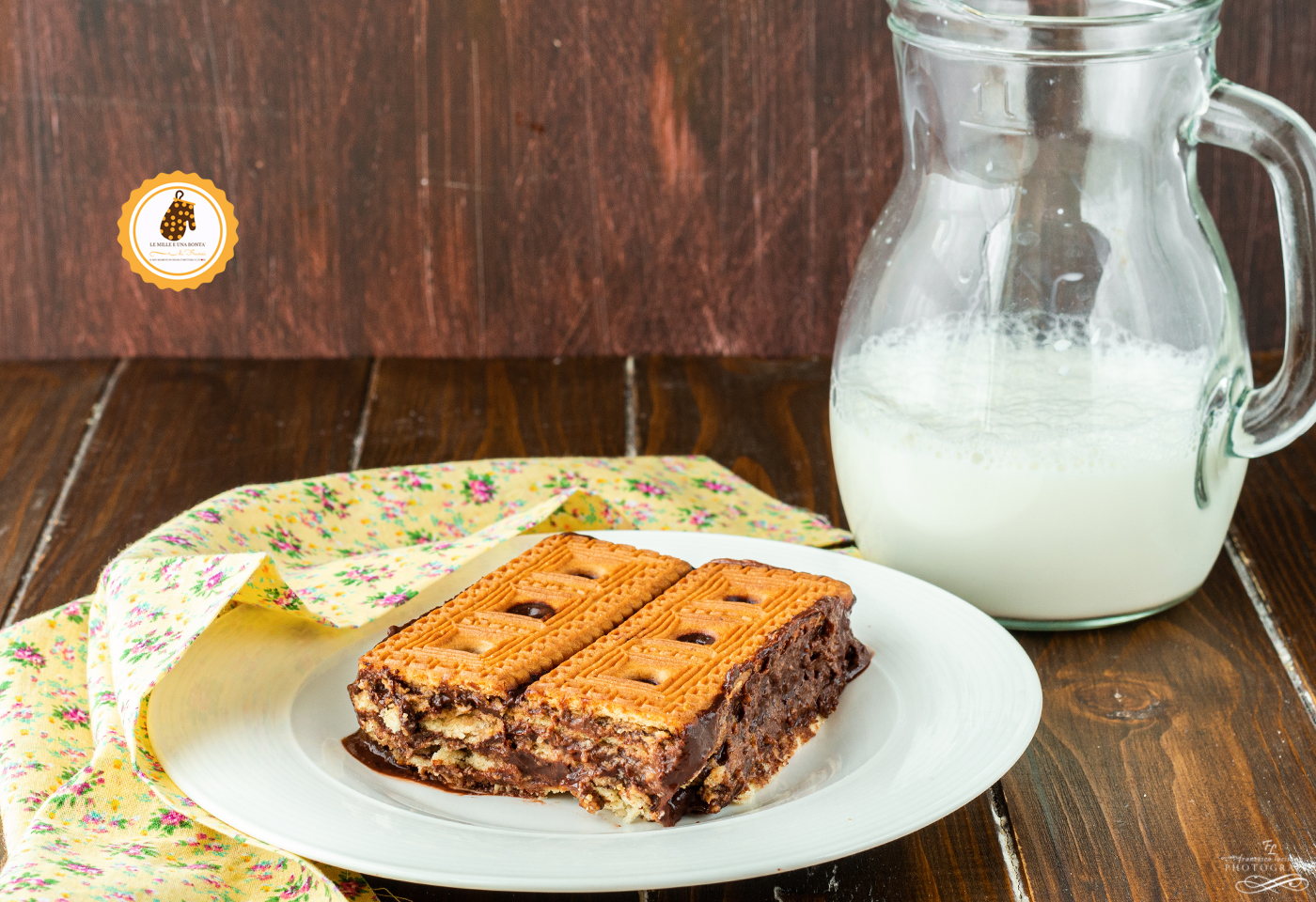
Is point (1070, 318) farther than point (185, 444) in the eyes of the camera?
No

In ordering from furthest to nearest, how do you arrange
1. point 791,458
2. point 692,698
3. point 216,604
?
point 791,458, point 216,604, point 692,698

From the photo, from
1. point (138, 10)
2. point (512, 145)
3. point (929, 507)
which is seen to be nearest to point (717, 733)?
point (929, 507)

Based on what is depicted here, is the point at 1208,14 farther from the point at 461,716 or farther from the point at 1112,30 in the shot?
the point at 461,716

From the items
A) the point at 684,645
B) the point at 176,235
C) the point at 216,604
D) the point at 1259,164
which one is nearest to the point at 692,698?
the point at 684,645

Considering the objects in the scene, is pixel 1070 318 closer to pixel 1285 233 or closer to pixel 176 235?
pixel 1285 233

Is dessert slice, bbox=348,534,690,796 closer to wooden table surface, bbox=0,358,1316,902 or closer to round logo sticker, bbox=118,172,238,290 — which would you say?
wooden table surface, bbox=0,358,1316,902

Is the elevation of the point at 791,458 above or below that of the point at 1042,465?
below

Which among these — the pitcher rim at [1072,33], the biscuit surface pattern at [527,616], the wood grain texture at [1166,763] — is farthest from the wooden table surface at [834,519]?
the pitcher rim at [1072,33]
